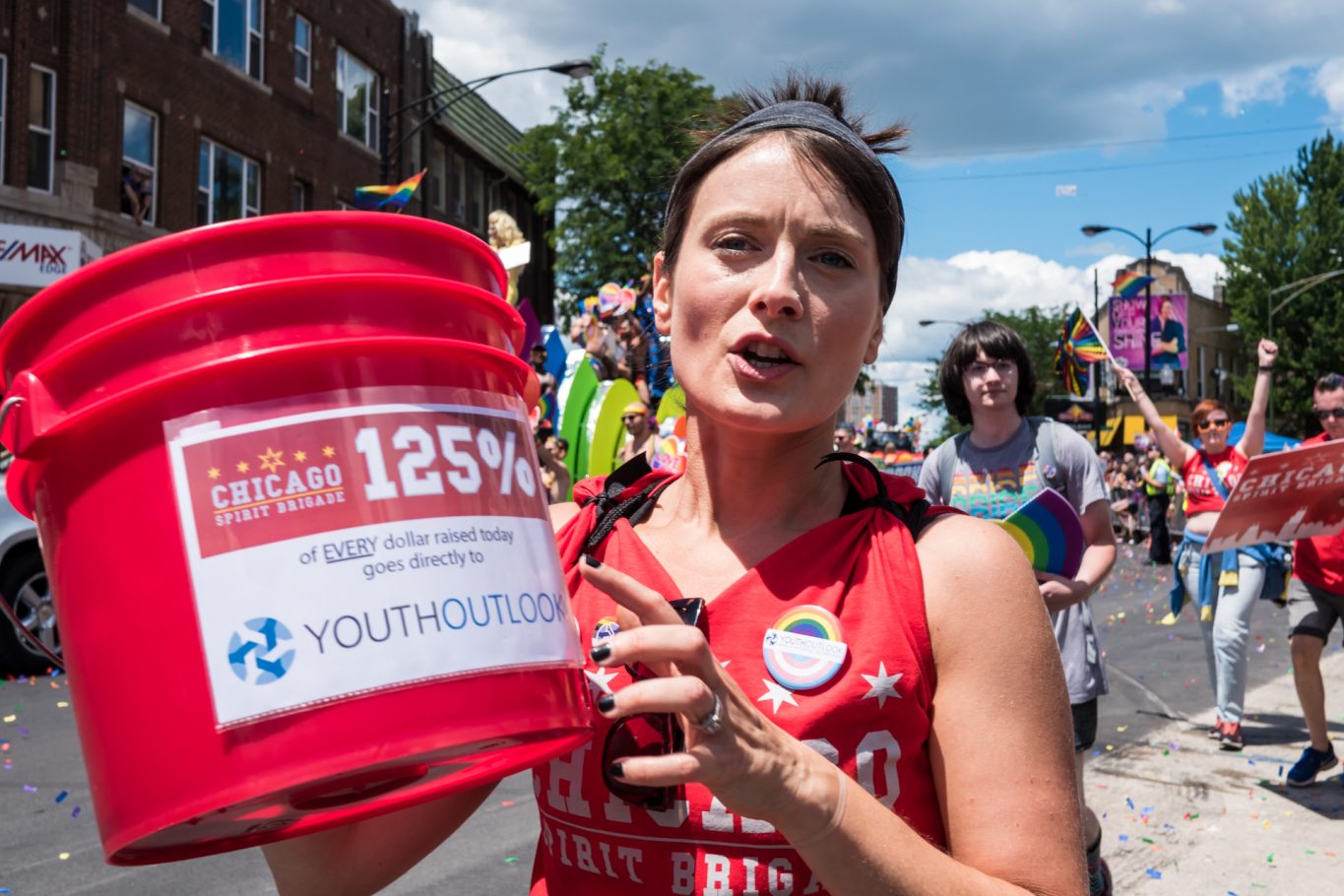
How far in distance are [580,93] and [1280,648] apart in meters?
26.9

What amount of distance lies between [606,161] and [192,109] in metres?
14.1

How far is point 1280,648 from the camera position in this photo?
402 inches

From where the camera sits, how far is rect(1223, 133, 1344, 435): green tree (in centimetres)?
4872

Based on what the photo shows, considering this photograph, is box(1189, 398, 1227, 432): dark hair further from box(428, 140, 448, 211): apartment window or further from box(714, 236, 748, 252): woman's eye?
box(428, 140, 448, 211): apartment window

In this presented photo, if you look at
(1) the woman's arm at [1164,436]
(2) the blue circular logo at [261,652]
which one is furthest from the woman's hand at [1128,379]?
(2) the blue circular logo at [261,652]

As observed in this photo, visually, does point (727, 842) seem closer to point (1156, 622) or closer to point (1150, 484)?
point (1156, 622)

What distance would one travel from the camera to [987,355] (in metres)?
4.75

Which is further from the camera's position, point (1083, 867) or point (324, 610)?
point (1083, 867)

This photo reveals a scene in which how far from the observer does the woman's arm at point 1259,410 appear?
22.2 ft

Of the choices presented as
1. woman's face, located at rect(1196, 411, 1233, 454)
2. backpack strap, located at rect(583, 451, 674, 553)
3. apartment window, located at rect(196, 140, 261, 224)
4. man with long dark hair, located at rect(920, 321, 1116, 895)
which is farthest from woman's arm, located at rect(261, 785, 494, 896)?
apartment window, located at rect(196, 140, 261, 224)

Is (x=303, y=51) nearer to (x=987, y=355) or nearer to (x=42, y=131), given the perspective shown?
(x=42, y=131)

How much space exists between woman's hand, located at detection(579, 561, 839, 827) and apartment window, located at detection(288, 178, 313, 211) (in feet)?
73.7

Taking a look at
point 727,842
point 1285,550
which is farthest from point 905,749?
point 1285,550

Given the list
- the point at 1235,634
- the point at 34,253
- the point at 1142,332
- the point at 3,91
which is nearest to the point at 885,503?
the point at 1235,634
